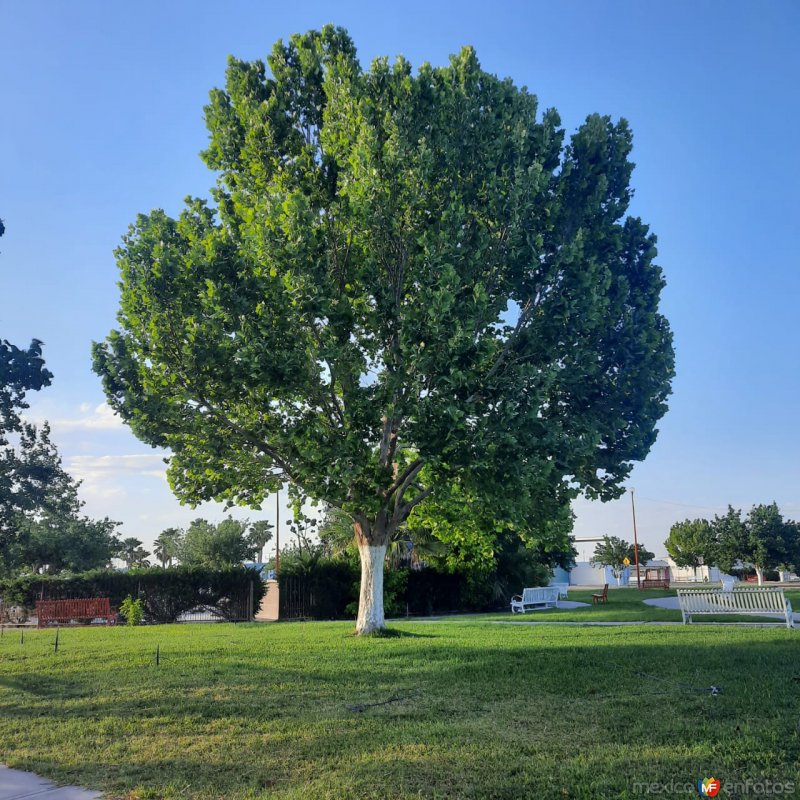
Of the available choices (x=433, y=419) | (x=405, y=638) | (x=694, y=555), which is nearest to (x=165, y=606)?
(x=405, y=638)

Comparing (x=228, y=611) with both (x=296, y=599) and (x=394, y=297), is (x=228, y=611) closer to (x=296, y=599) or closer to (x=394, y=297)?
(x=296, y=599)

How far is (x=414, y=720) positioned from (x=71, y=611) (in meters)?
24.3

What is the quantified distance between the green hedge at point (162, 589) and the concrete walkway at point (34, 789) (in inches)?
1003

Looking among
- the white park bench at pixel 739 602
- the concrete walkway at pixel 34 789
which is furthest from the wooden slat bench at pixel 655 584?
the concrete walkway at pixel 34 789

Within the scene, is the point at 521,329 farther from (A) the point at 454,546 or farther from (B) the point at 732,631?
(A) the point at 454,546

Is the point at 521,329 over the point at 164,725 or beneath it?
over

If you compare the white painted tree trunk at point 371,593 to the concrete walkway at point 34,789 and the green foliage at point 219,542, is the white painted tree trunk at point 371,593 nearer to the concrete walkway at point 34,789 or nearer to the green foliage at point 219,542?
the concrete walkway at point 34,789

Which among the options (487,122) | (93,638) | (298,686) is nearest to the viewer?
(298,686)

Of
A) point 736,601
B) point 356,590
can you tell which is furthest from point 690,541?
point 736,601

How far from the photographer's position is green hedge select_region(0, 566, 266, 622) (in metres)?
30.1

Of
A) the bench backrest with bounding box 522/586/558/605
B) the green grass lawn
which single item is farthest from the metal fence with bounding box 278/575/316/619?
the green grass lawn

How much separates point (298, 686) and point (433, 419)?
6753 mm

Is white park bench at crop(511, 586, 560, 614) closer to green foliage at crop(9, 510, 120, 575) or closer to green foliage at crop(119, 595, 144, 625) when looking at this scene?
green foliage at crop(119, 595, 144, 625)

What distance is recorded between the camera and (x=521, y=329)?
16531 millimetres
